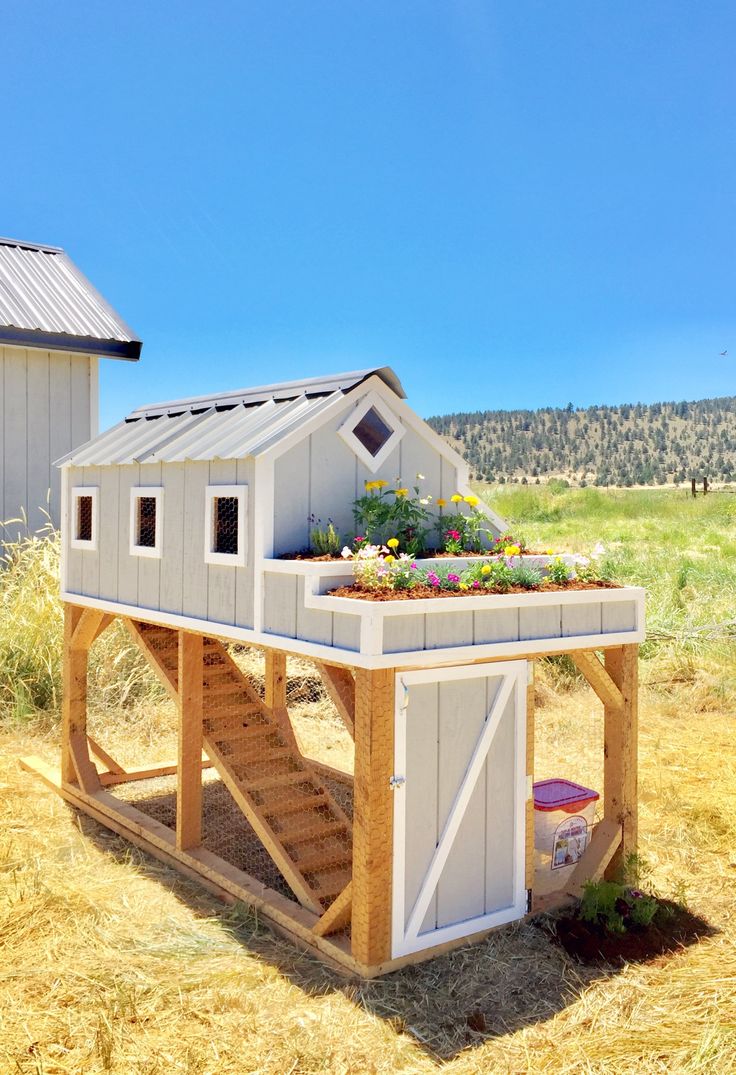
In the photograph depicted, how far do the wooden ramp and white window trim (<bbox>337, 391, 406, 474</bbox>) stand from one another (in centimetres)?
242

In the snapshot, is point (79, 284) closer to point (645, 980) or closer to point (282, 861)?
point (282, 861)

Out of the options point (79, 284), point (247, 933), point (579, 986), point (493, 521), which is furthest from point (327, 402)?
point (79, 284)

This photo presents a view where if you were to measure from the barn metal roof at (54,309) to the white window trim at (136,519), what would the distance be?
21.0 feet

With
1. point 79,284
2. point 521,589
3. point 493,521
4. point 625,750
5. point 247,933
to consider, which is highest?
point 79,284

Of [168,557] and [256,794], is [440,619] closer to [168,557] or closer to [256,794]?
[168,557]

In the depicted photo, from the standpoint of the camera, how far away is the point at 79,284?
14.4 meters

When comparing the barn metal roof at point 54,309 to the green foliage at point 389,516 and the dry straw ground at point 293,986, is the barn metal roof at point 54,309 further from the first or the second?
the green foliage at point 389,516

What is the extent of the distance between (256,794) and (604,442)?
73228mm

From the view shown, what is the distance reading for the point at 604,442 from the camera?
250 feet

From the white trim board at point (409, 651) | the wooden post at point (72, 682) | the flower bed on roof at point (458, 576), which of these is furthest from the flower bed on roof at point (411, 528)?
the wooden post at point (72, 682)

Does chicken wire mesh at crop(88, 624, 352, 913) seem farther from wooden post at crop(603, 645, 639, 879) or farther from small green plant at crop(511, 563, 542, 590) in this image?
small green plant at crop(511, 563, 542, 590)

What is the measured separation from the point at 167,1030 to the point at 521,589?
3.08m

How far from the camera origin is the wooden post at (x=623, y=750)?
6.01 meters

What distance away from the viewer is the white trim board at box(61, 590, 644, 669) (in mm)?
4801
